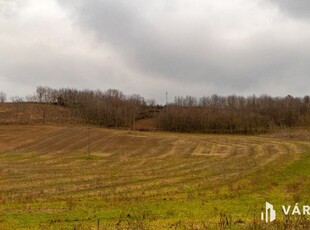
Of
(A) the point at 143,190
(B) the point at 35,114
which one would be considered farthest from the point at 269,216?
(B) the point at 35,114

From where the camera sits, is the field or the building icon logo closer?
the building icon logo

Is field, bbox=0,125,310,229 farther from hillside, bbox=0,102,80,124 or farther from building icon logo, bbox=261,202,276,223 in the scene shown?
hillside, bbox=0,102,80,124

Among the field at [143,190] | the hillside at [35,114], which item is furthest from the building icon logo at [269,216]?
the hillside at [35,114]

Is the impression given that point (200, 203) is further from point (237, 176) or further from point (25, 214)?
point (237, 176)

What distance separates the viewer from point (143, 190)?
30781mm

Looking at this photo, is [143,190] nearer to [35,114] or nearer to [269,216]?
[269,216]

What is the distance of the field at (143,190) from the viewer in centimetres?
1806

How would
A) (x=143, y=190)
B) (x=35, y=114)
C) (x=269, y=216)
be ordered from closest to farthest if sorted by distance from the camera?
(x=269, y=216) → (x=143, y=190) → (x=35, y=114)

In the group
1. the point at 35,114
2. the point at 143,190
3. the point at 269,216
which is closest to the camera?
the point at 269,216

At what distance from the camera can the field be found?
711 inches

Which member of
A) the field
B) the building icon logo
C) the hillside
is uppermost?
the hillside

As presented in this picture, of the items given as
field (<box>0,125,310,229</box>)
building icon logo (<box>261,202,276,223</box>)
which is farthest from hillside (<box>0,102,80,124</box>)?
building icon logo (<box>261,202,276,223</box>)

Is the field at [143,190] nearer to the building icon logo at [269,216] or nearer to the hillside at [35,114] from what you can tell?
the building icon logo at [269,216]

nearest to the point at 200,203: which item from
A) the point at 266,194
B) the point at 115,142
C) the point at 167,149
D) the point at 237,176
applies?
the point at 266,194
